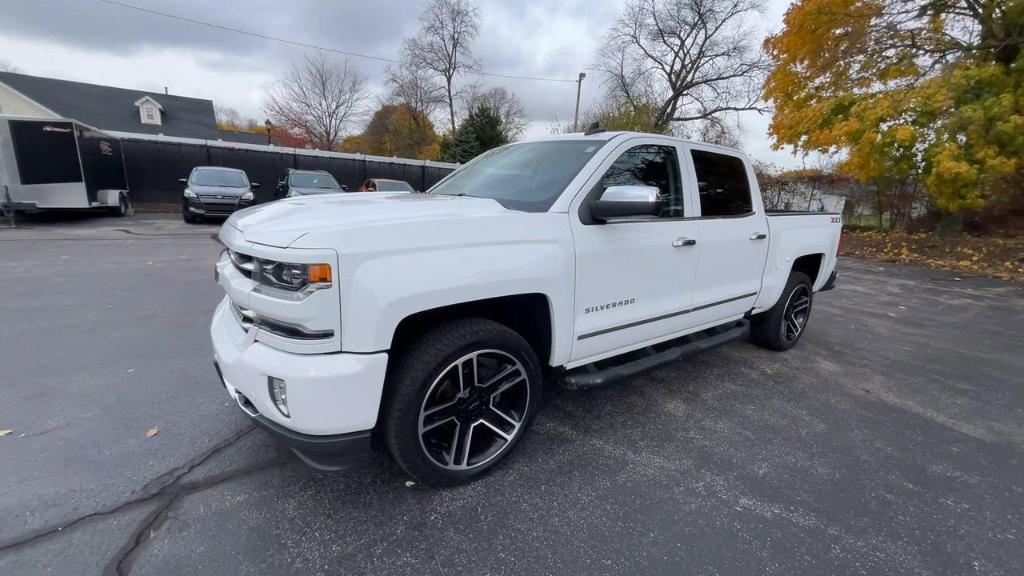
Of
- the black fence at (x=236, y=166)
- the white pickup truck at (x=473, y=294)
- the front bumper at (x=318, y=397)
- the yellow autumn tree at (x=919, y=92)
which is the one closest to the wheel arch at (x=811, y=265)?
the white pickup truck at (x=473, y=294)

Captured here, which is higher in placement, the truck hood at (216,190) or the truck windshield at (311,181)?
the truck windshield at (311,181)

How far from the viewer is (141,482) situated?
2252 mm

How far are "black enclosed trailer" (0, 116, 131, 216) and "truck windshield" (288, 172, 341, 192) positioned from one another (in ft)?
15.7

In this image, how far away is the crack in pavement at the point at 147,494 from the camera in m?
1.88

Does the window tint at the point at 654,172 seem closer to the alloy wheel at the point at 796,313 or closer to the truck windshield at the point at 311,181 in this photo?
the alloy wheel at the point at 796,313

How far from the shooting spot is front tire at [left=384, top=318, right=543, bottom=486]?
6.62ft

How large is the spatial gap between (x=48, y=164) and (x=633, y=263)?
14397 millimetres

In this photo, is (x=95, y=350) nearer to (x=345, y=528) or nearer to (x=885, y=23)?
(x=345, y=528)

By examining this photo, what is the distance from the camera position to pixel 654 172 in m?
3.03

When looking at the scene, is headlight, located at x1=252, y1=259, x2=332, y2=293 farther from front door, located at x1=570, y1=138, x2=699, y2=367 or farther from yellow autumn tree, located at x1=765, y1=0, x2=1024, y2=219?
yellow autumn tree, located at x1=765, y1=0, x2=1024, y2=219

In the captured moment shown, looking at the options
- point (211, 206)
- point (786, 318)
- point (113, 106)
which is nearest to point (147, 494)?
point (786, 318)

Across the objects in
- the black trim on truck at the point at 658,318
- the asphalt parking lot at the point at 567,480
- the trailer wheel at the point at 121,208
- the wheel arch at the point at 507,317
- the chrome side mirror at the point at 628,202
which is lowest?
the asphalt parking lot at the point at 567,480

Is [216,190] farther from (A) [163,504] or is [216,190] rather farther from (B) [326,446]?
(B) [326,446]

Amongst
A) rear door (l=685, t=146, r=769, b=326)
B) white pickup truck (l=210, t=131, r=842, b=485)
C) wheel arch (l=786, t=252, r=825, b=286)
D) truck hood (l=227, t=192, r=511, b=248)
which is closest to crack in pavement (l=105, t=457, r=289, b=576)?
white pickup truck (l=210, t=131, r=842, b=485)
